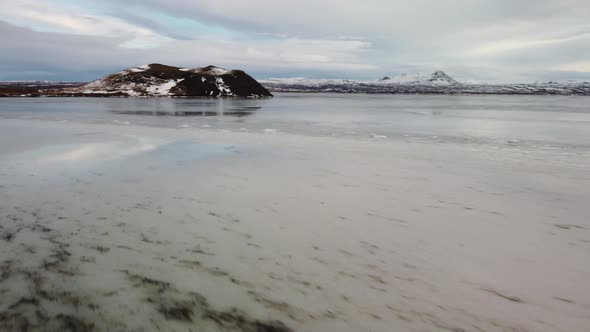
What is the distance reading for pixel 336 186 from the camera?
782 cm

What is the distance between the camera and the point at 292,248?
481cm

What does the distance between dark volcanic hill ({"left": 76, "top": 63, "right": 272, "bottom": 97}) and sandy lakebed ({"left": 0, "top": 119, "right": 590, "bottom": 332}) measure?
9923cm

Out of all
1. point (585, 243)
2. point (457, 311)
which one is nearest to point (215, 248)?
point (457, 311)

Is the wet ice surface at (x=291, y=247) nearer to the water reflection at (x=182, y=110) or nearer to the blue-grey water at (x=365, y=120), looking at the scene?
the blue-grey water at (x=365, y=120)

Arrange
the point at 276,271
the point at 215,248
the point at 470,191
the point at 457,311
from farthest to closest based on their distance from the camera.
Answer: the point at 470,191 < the point at 215,248 < the point at 276,271 < the point at 457,311

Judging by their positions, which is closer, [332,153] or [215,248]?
[215,248]

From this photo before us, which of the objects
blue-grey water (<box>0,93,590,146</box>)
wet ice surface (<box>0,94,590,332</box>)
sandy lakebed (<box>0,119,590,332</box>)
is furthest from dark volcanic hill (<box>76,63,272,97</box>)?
sandy lakebed (<box>0,119,590,332</box>)

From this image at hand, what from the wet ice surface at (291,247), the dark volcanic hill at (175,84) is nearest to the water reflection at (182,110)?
the wet ice surface at (291,247)

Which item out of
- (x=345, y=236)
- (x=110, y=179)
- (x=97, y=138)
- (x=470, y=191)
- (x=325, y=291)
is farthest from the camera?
(x=97, y=138)

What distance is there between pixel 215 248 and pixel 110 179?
461cm

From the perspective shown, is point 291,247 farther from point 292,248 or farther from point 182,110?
point 182,110

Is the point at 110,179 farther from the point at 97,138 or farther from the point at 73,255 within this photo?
the point at 97,138

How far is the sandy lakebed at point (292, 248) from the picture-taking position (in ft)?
11.4

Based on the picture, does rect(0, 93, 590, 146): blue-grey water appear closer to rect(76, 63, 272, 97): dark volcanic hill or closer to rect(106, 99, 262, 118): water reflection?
rect(106, 99, 262, 118): water reflection
